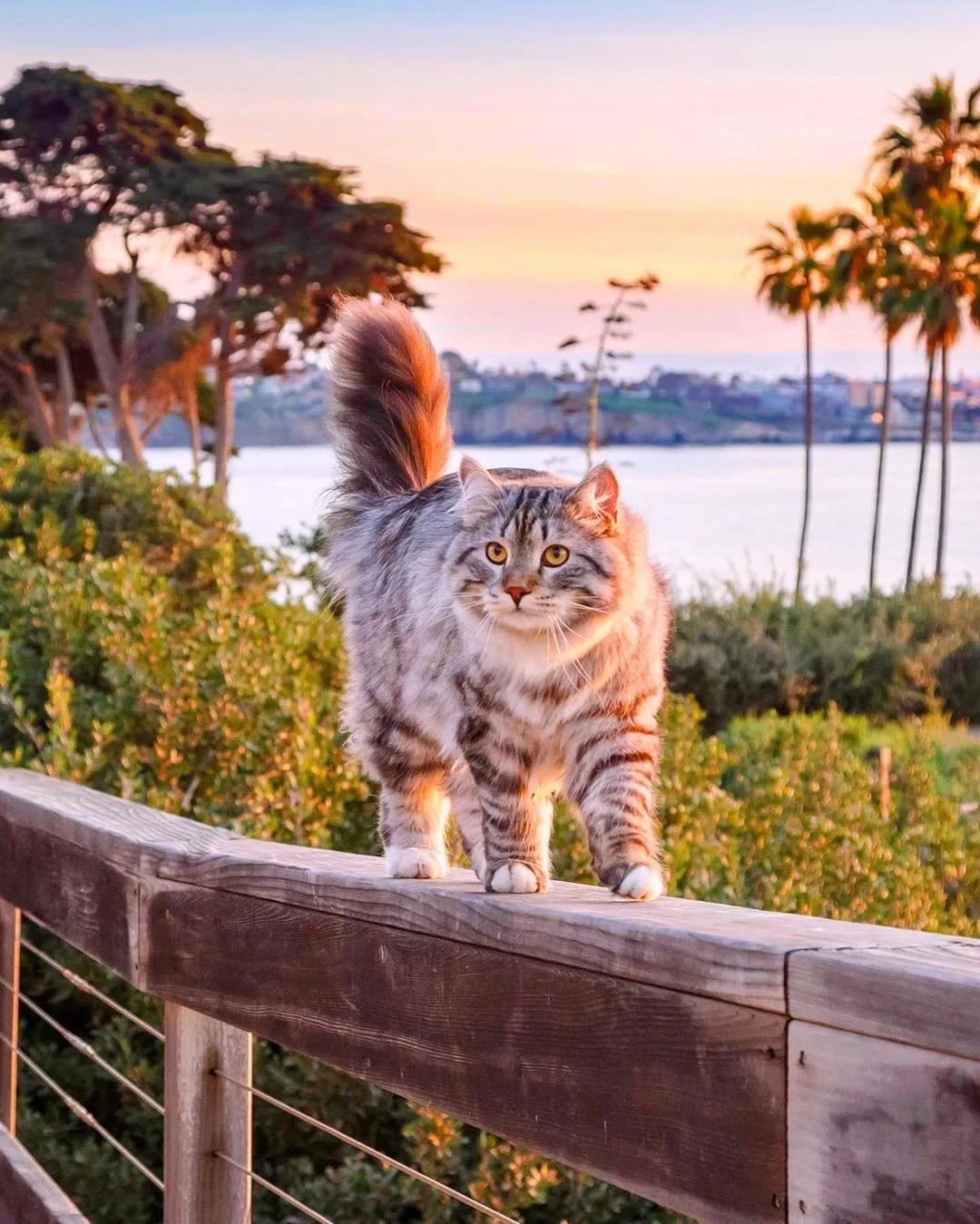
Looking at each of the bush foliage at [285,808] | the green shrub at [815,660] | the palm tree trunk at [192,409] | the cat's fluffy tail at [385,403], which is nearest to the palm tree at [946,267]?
the green shrub at [815,660]

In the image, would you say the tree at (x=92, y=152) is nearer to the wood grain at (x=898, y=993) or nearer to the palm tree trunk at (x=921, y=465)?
the palm tree trunk at (x=921, y=465)

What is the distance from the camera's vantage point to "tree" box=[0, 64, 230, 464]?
2964 cm

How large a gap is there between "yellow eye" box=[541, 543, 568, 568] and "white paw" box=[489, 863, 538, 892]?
0.50 metres

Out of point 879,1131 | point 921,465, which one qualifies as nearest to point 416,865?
point 879,1131

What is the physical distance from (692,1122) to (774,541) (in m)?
34.8

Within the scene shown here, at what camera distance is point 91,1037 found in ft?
14.3

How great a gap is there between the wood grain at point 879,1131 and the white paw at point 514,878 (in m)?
0.82

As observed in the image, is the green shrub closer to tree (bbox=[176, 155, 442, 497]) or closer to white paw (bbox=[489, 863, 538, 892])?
tree (bbox=[176, 155, 442, 497])

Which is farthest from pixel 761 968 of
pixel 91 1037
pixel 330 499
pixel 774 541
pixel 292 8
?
pixel 774 541

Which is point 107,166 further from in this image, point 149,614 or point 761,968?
point 761,968

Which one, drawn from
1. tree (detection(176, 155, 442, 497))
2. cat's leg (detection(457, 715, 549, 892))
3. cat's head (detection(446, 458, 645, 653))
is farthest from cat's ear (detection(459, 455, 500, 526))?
tree (detection(176, 155, 442, 497))

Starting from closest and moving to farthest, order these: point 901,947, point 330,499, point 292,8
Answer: point 901,947 < point 330,499 < point 292,8

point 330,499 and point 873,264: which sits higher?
point 873,264

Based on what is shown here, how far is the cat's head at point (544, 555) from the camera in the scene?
238cm
